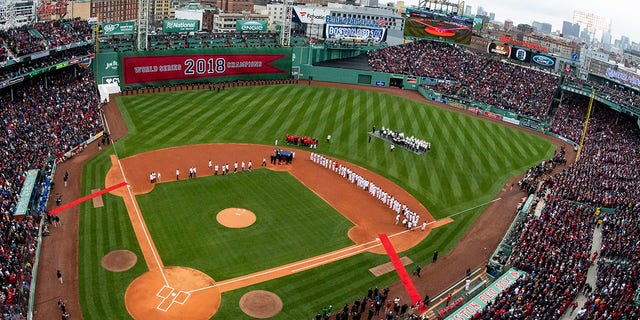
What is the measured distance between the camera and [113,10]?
12569cm

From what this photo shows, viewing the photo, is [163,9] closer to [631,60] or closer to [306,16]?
[306,16]

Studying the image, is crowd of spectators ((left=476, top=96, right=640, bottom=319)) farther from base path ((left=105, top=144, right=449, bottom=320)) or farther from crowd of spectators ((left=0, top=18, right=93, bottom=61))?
crowd of spectators ((left=0, top=18, right=93, bottom=61))

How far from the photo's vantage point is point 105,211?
3167 centimetres

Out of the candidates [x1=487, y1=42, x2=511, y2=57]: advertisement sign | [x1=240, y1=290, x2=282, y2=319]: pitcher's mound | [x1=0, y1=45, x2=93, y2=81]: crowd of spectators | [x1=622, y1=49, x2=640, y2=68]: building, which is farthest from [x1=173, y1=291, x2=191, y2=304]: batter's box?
[x1=622, y1=49, x2=640, y2=68]: building

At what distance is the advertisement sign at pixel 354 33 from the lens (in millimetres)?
74938

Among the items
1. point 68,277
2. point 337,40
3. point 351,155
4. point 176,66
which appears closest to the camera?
point 68,277

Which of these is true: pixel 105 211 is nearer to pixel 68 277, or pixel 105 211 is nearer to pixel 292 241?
pixel 68 277

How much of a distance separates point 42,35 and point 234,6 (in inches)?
4601

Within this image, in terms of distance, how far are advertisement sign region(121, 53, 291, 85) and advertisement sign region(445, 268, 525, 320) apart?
4674 cm

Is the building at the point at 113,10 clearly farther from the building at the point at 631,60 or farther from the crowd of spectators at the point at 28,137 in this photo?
the building at the point at 631,60

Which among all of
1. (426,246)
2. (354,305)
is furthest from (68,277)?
(426,246)

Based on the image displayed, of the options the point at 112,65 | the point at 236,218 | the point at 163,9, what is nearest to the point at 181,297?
the point at 236,218

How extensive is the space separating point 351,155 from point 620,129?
31936mm

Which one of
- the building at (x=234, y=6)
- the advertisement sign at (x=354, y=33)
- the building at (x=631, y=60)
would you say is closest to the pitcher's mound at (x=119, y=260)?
the advertisement sign at (x=354, y=33)
